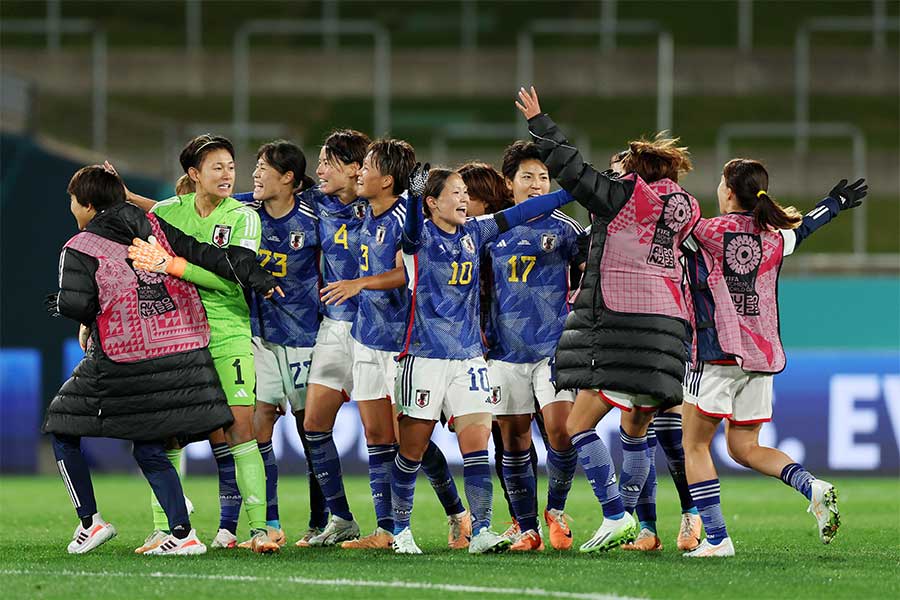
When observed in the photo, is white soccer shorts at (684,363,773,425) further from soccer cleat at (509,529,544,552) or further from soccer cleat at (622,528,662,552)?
soccer cleat at (509,529,544,552)

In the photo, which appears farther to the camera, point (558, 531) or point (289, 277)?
point (289, 277)

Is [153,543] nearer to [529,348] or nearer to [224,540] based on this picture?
[224,540]

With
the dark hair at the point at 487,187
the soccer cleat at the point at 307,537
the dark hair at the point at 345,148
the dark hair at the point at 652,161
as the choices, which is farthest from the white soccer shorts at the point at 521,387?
the dark hair at the point at 345,148

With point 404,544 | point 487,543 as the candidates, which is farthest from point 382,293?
point 487,543

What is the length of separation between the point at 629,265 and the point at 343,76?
1700 centimetres

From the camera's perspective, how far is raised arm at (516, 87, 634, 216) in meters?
7.28

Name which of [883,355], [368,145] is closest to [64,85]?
[883,355]

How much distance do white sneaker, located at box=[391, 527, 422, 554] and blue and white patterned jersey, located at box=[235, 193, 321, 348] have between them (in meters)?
1.25

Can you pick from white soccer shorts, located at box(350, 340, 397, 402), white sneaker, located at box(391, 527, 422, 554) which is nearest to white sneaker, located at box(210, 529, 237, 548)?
white sneaker, located at box(391, 527, 422, 554)

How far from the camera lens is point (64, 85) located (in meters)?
23.7

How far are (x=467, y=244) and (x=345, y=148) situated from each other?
39.7 inches

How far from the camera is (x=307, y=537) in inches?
336

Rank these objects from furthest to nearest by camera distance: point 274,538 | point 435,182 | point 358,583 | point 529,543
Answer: point 274,538, point 529,543, point 435,182, point 358,583

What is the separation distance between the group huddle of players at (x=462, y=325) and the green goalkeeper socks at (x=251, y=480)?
0.01 metres
